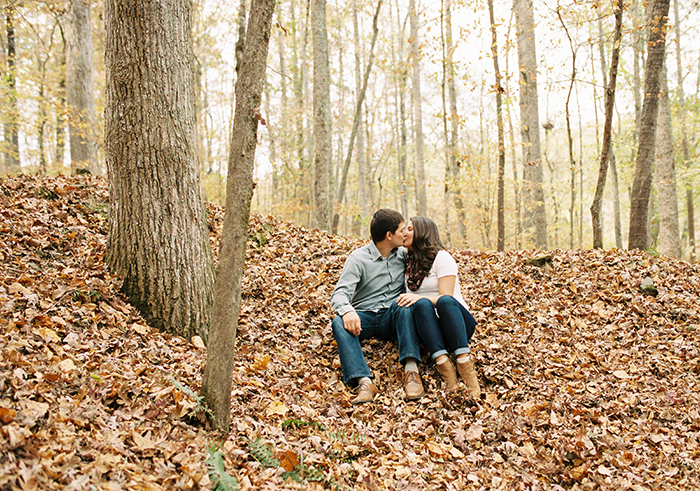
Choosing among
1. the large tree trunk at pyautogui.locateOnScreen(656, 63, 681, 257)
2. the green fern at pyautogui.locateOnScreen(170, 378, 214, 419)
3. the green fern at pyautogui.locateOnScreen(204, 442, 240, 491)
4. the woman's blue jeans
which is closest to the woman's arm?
the woman's blue jeans

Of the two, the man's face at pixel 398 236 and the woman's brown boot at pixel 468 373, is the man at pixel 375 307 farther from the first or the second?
the woman's brown boot at pixel 468 373

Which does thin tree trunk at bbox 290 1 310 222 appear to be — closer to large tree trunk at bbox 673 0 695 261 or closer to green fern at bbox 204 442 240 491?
green fern at bbox 204 442 240 491

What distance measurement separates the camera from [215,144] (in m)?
19.7

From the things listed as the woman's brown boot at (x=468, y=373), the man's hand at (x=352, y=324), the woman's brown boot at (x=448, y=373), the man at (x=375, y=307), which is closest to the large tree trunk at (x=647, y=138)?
the man at (x=375, y=307)

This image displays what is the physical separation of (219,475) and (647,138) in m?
7.64

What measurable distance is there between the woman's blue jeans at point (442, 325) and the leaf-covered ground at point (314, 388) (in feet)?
1.23

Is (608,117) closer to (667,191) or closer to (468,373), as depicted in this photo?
(667,191)

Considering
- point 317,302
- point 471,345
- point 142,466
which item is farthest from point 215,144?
point 142,466

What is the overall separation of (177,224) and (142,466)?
219cm

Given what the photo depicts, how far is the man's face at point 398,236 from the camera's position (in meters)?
4.51

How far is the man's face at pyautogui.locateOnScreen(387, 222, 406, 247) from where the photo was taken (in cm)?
451

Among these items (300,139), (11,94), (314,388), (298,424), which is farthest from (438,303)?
(300,139)

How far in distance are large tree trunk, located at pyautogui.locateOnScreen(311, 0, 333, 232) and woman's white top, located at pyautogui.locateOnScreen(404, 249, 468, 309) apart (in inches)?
176

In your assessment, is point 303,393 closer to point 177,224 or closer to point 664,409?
point 177,224
